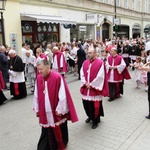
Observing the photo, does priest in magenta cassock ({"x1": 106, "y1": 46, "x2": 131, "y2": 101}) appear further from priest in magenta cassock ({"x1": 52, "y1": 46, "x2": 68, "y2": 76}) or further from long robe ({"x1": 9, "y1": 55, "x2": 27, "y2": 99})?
long robe ({"x1": 9, "y1": 55, "x2": 27, "y2": 99})

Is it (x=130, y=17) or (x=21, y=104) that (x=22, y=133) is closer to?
(x=21, y=104)

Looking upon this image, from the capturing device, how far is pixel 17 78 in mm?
8430

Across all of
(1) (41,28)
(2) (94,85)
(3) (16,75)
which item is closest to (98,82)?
(2) (94,85)

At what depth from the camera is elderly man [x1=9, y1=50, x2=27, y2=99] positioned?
8203 mm

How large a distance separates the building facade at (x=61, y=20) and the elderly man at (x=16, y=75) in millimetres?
5506

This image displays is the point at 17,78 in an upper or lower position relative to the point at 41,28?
lower

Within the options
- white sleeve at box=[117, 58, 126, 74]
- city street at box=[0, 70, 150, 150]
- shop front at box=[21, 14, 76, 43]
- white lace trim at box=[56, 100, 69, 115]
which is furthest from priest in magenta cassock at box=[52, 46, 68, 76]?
white lace trim at box=[56, 100, 69, 115]

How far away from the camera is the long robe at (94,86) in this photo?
5227 millimetres

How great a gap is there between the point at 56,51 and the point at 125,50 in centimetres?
578

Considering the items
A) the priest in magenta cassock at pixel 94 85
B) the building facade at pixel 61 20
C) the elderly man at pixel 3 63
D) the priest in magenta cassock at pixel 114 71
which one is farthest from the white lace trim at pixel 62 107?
the building facade at pixel 61 20

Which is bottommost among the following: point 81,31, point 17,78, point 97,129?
point 97,129

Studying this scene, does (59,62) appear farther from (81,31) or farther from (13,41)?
(81,31)

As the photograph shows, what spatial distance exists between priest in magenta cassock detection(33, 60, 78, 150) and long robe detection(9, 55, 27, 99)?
4.38m

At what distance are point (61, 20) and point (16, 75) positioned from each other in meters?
8.18
